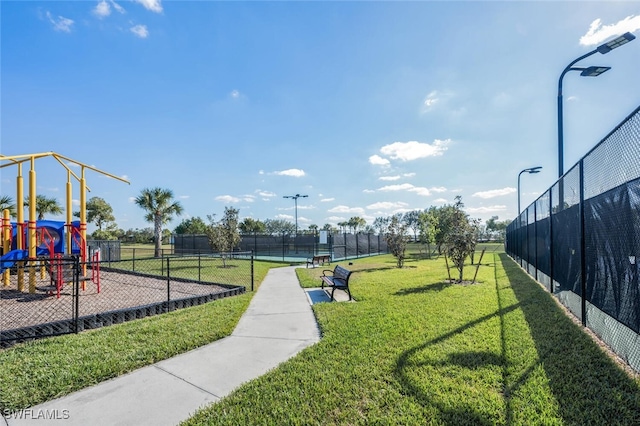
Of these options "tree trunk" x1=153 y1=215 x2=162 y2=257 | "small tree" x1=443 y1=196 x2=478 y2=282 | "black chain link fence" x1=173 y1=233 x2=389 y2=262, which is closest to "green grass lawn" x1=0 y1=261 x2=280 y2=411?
"small tree" x1=443 y1=196 x2=478 y2=282

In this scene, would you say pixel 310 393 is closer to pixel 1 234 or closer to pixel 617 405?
pixel 617 405

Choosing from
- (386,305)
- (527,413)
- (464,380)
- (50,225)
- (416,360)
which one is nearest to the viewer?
(527,413)

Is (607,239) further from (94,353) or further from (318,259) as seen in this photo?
(318,259)

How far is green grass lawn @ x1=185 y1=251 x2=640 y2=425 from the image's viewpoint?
272cm

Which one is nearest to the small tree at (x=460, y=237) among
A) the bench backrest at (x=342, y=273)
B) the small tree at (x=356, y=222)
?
the bench backrest at (x=342, y=273)

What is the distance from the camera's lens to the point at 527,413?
2717 millimetres

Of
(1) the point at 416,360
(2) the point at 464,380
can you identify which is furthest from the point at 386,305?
(2) the point at 464,380

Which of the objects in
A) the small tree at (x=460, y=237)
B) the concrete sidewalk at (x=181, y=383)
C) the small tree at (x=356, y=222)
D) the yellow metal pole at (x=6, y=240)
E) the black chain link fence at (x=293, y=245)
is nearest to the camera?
the concrete sidewalk at (x=181, y=383)

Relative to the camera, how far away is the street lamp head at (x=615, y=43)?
6598mm

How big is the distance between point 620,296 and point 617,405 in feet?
5.17

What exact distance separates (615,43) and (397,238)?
11.3 m

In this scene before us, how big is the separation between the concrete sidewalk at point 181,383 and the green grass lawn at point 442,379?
0.91ft

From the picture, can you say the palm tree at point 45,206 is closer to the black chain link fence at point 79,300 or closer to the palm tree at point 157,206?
the palm tree at point 157,206

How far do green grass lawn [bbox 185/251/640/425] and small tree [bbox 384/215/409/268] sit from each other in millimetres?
10704
